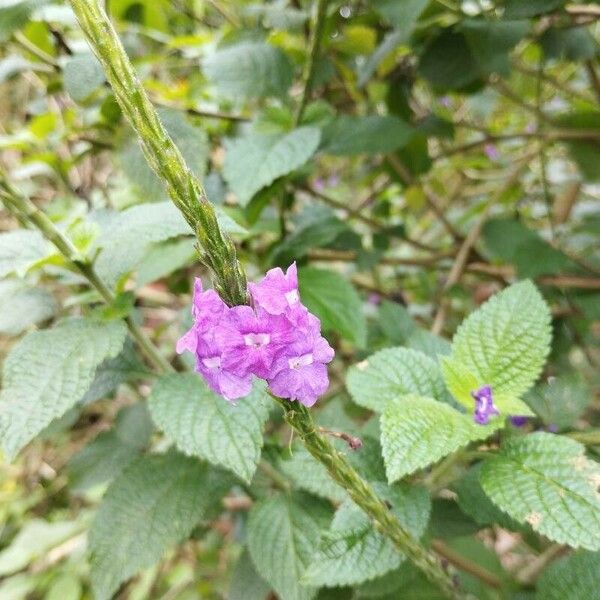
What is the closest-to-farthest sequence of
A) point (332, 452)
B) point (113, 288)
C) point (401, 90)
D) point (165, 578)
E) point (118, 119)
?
1. point (332, 452)
2. point (113, 288)
3. point (118, 119)
4. point (401, 90)
5. point (165, 578)

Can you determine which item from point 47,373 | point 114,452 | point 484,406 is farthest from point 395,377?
point 114,452

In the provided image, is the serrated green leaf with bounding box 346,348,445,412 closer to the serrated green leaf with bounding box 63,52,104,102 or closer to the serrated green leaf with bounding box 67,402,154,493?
the serrated green leaf with bounding box 67,402,154,493

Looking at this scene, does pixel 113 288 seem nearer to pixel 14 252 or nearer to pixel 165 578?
pixel 14 252

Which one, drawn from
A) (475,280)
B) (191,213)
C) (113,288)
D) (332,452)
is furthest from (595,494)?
(475,280)

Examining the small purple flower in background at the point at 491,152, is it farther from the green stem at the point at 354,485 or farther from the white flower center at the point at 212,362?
the white flower center at the point at 212,362

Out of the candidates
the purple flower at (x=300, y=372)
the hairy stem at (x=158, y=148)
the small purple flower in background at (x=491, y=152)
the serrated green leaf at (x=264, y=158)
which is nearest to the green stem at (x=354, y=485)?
the purple flower at (x=300, y=372)

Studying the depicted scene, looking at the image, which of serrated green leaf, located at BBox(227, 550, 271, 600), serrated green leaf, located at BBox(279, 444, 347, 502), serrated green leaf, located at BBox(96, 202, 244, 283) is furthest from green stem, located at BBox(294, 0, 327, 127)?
serrated green leaf, located at BBox(227, 550, 271, 600)
